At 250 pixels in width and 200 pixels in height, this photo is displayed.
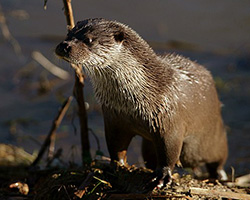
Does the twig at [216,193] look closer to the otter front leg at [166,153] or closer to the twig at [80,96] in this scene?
the otter front leg at [166,153]

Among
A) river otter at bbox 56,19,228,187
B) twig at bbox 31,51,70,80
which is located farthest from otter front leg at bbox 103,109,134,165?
twig at bbox 31,51,70,80

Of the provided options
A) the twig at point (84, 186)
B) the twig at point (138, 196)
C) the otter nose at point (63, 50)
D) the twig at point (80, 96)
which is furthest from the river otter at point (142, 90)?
the twig at point (80, 96)

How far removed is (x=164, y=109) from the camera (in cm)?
290

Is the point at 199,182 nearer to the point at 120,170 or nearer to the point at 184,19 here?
the point at 120,170

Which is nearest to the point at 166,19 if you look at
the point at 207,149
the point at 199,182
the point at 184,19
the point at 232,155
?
the point at 184,19

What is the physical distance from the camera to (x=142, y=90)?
2.83 m

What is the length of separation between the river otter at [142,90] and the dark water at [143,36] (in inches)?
65.4

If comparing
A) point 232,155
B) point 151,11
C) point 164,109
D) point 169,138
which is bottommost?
point 232,155

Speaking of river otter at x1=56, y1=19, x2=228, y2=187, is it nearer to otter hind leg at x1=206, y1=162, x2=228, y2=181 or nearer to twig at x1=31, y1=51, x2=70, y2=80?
otter hind leg at x1=206, y1=162, x2=228, y2=181

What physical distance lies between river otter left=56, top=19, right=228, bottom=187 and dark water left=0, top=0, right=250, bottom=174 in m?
1.66

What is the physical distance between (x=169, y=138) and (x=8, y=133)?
3.02m

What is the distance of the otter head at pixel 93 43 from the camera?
255cm

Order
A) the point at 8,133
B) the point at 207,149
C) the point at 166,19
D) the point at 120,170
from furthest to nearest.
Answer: the point at 166,19 → the point at 8,133 → the point at 207,149 → the point at 120,170

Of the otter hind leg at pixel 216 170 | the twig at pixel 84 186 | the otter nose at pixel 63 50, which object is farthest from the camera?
the otter hind leg at pixel 216 170
